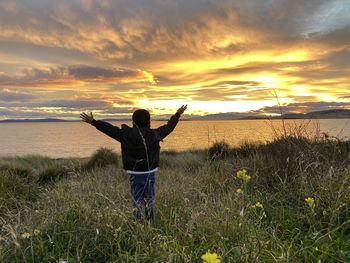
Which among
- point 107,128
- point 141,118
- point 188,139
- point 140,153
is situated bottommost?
point 188,139

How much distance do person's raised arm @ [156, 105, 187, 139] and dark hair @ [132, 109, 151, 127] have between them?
218 millimetres

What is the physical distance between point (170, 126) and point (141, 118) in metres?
0.46

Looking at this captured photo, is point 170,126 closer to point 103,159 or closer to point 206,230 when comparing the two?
point 206,230

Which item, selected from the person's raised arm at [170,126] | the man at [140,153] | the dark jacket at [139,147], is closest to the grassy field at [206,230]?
the man at [140,153]

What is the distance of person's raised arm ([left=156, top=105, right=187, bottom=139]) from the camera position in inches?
227

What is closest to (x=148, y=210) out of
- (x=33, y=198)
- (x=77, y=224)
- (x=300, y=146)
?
(x=77, y=224)

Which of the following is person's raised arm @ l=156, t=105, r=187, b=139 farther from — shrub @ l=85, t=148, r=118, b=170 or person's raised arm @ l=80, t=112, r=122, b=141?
shrub @ l=85, t=148, r=118, b=170

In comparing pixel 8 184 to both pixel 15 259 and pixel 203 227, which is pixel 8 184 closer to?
pixel 15 259

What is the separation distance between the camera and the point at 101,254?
389cm

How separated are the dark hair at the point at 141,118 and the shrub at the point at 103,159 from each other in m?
9.53

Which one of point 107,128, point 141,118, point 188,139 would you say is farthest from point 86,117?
point 188,139

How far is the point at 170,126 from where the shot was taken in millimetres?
5859

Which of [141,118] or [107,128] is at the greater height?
[141,118]

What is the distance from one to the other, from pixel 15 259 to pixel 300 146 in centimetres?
532
